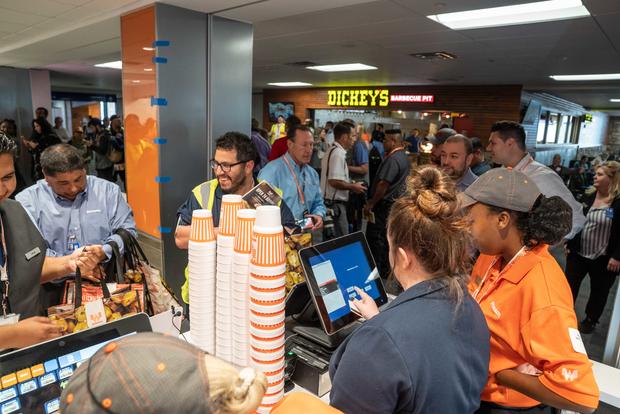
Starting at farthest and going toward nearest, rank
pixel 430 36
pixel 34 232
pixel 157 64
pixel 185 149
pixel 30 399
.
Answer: pixel 430 36, pixel 185 149, pixel 157 64, pixel 34 232, pixel 30 399

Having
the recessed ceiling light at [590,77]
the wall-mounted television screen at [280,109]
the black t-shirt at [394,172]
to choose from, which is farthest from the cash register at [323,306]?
the wall-mounted television screen at [280,109]

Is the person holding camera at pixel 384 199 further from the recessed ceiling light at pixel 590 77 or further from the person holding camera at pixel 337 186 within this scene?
the recessed ceiling light at pixel 590 77

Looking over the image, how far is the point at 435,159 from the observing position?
4.47 meters

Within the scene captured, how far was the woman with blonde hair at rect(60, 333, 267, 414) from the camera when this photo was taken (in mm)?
441

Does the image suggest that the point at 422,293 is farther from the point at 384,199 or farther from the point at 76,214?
the point at 384,199

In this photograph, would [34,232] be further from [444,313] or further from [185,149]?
[185,149]

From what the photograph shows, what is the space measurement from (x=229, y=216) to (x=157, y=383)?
0.61 meters

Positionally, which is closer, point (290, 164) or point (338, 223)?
point (290, 164)

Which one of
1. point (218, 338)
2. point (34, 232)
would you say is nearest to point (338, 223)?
point (34, 232)

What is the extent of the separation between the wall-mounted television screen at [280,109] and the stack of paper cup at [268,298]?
12926 millimetres

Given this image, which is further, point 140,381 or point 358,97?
point 358,97

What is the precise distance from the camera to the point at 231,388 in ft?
1.58

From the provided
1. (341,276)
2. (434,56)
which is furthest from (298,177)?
(434,56)

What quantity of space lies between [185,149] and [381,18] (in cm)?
236
